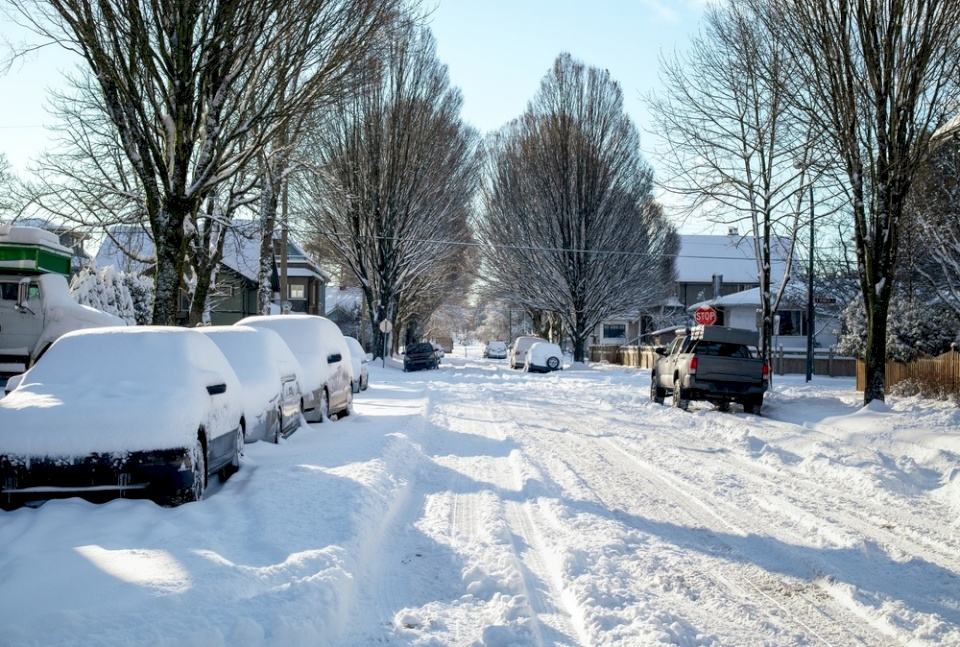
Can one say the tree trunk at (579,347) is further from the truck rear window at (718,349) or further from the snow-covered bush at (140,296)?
the truck rear window at (718,349)

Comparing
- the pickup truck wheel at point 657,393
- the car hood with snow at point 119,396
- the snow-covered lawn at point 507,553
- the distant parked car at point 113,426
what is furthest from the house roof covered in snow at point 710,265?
the distant parked car at point 113,426

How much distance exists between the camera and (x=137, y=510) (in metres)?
7.24

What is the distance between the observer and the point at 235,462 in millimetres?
9781

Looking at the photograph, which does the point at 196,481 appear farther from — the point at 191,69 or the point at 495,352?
the point at 495,352

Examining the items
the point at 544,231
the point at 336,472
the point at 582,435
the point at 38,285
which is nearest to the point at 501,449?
the point at 582,435

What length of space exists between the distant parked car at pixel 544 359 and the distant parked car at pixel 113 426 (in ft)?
123

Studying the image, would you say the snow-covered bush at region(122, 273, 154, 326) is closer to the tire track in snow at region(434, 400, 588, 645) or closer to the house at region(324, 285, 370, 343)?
the tire track in snow at region(434, 400, 588, 645)

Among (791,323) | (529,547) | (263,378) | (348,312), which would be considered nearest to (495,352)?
(348,312)

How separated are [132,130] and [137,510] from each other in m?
9.56

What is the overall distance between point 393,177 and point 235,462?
3369 centimetres

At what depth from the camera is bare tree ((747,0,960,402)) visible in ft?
54.7

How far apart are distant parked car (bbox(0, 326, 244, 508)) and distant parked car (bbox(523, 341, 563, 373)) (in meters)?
37.4

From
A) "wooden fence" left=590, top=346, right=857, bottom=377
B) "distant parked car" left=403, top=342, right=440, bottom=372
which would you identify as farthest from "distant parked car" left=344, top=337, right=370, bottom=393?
"wooden fence" left=590, top=346, right=857, bottom=377

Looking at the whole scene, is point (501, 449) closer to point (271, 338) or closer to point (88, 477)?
point (271, 338)
